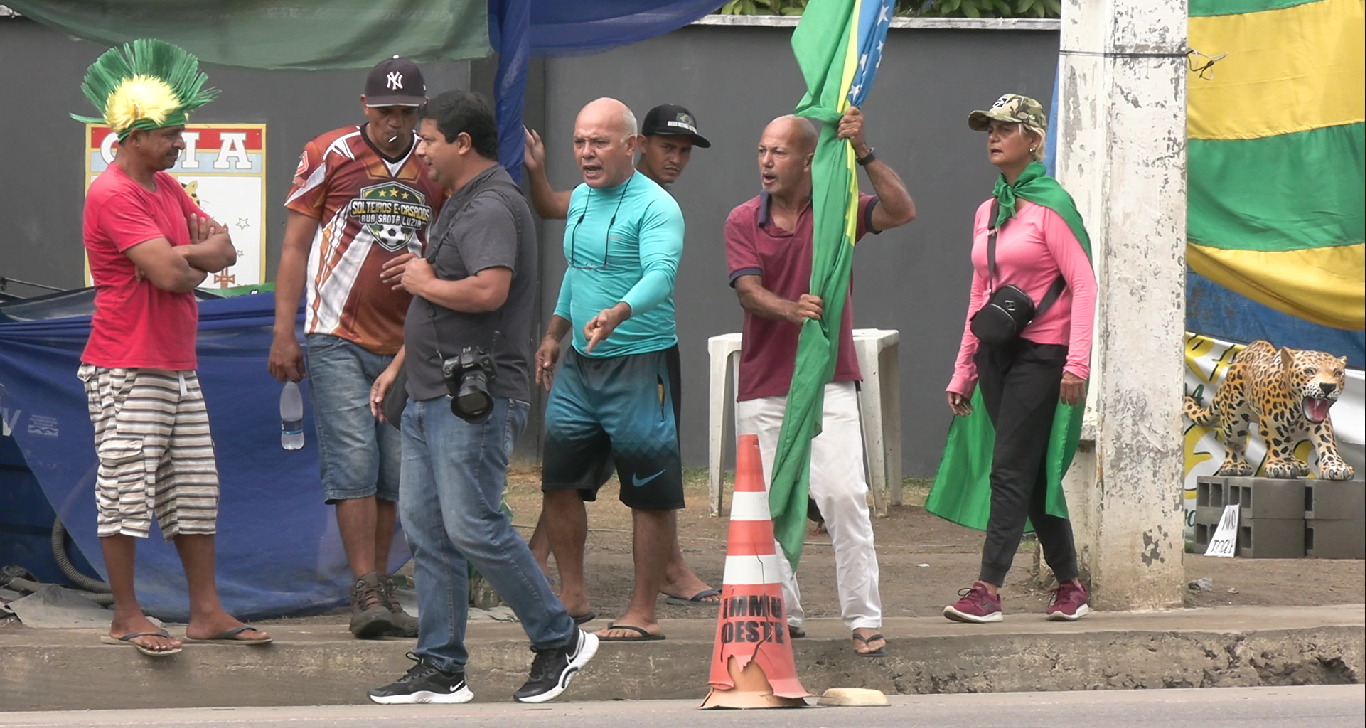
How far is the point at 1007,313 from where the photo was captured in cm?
643

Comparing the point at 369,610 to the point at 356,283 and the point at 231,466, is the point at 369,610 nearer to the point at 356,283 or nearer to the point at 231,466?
the point at 231,466

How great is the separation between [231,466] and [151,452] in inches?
37.3

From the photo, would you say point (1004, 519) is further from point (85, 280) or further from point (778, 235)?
point (85, 280)

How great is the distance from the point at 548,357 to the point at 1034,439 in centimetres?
188

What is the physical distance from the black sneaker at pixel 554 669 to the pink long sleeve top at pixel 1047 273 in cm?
206

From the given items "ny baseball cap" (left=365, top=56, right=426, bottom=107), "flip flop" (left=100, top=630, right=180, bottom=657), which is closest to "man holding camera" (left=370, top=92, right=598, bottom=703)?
"ny baseball cap" (left=365, top=56, right=426, bottom=107)

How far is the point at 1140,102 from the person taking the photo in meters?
6.97

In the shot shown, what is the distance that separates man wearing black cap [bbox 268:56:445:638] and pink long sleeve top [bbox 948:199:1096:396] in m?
2.19

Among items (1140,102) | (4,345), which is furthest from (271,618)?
(1140,102)

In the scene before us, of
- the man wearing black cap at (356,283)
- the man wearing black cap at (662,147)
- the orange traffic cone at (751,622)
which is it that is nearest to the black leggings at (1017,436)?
the orange traffic cone at (751,622)

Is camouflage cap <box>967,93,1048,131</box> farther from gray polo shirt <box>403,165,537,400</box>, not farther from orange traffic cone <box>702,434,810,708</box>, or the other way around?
gray polo shirt <box>403,165,537,400</box>

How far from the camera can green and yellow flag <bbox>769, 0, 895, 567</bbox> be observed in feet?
19.6

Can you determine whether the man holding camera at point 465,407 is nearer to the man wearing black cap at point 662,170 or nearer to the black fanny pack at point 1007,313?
the man wearing black cap at point 662,170

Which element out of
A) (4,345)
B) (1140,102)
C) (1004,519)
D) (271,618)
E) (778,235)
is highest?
(1140,102)
